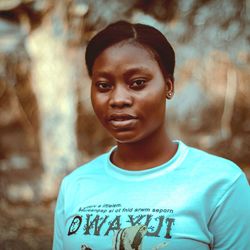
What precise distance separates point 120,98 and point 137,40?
11cm

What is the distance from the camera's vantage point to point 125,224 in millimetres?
828

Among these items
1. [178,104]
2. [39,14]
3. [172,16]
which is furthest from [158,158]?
[39,14]

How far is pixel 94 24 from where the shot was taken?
8.27ft

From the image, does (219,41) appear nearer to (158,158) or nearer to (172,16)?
(172,16)

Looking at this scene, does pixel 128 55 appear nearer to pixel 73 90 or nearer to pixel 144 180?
pixel 144 180

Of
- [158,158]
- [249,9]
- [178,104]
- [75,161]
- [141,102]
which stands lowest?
[75,161]

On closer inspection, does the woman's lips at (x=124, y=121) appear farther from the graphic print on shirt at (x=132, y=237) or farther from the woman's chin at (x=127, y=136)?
the graphic print on shirt at (x=132, y=237)

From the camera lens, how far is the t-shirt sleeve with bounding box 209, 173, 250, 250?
804mm

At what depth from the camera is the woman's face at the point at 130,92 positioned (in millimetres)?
860

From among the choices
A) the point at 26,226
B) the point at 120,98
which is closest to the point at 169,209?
the point at 120,98

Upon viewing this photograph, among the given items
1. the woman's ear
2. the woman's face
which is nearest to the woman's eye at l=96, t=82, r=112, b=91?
the woman's face

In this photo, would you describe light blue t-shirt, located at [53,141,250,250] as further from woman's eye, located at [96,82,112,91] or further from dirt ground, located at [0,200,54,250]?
dirt ground, located at [0,200,54,250]

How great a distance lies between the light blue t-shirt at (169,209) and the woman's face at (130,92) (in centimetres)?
9

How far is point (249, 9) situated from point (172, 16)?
1.24ft
